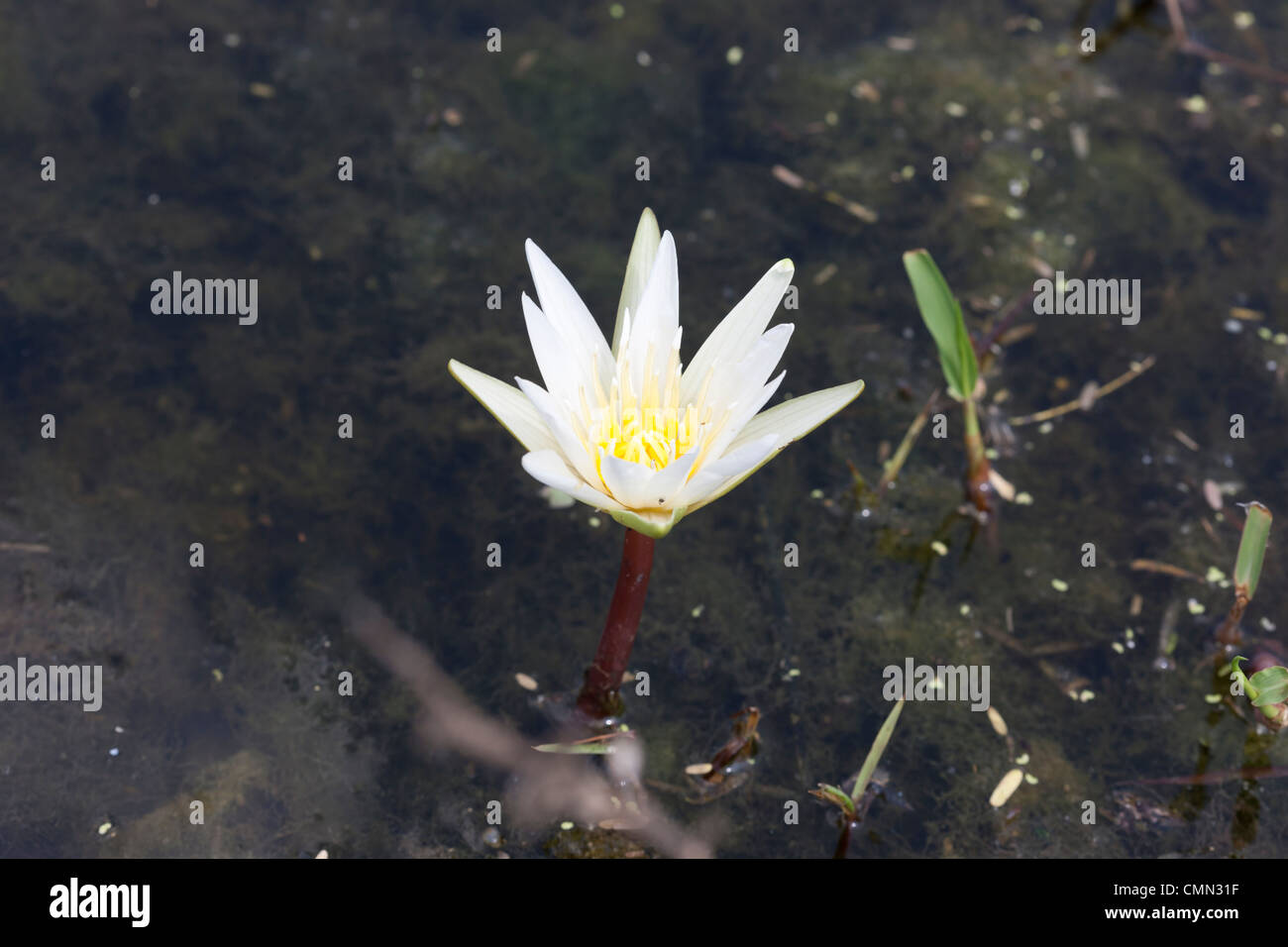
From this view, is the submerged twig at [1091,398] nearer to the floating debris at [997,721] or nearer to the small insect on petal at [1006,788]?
the floating debris at [997,721]

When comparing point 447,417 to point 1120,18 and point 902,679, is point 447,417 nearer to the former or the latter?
point 902,679

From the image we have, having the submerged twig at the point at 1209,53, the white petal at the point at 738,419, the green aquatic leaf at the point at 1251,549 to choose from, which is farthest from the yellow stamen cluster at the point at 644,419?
the submerged twig at the point at 1209,53

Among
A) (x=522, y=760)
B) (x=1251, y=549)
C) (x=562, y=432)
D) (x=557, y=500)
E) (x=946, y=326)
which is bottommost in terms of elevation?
(x=522, y=760)

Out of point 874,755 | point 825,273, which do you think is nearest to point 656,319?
point 874,755

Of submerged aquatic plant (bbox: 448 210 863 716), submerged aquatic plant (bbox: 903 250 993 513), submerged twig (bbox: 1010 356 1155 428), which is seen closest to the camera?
submerged aquatic plant (bbox: 448 210 863 716)

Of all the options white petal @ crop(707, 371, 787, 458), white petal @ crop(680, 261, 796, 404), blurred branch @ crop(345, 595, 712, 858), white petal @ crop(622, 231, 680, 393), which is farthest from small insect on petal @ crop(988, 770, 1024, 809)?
white petal @ crop(622, 231, 680, 393)

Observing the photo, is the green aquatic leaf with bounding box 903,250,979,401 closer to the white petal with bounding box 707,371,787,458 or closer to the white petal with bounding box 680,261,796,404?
the white petal with bounding box 680,261,796,404

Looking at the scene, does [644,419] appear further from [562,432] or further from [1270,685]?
[1270,685]
